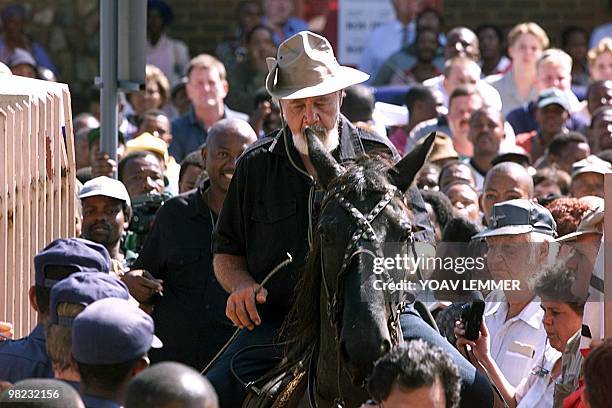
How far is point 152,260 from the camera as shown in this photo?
9203 millimetres

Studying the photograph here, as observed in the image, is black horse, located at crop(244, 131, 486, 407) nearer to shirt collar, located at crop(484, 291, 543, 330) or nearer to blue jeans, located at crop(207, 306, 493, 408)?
blue jeans, located at crop(207, 306, 493, 408)

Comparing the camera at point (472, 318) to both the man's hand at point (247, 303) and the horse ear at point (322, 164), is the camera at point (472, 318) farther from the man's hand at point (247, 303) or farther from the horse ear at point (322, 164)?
the horse ear at point (322, 164)

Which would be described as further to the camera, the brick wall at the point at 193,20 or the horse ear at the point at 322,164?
the brick wall at the point at 193,20

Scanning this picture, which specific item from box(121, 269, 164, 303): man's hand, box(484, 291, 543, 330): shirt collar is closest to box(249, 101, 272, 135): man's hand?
box(121, 269, 164, 303): man's hand

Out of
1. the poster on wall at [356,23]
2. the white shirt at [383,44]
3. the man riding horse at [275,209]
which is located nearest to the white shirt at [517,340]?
the man riding horse at [275,209]

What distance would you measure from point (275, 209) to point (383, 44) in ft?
34.8

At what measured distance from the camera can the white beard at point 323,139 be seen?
6723mm

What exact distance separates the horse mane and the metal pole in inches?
110

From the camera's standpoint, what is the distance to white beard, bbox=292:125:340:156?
6723mm

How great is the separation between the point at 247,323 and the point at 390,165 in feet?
3.25

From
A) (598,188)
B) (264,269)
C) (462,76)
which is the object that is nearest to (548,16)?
(462,76)

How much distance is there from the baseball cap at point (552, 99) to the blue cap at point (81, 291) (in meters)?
8.58

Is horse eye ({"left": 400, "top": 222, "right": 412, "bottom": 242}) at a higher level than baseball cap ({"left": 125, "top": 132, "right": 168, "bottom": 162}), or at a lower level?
higher

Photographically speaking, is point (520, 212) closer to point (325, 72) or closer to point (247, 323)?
point (325, 72)
